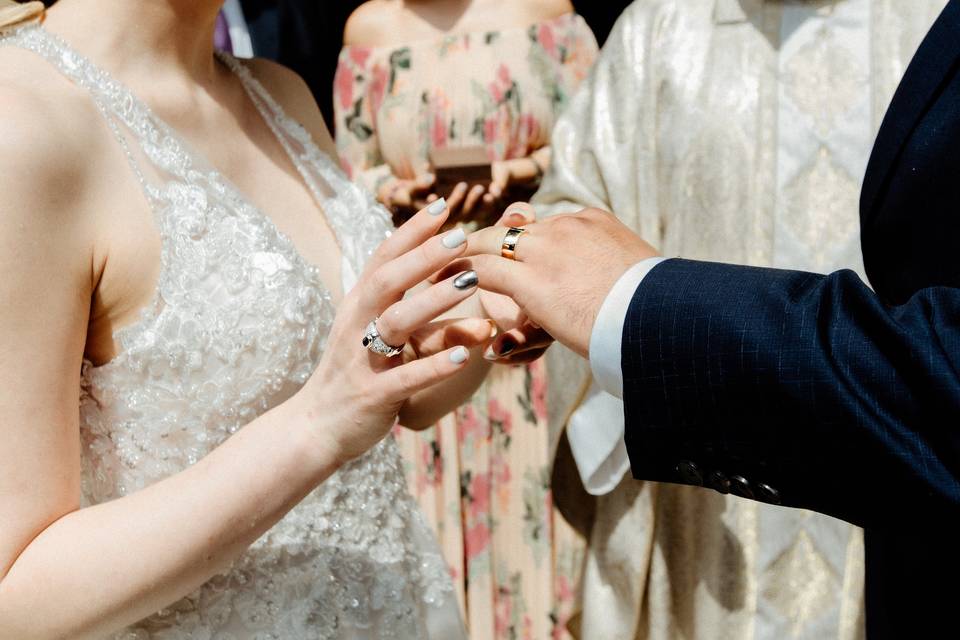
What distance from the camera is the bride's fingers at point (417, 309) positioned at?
32.6 inches

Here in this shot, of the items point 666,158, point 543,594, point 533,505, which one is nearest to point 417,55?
point 666,158

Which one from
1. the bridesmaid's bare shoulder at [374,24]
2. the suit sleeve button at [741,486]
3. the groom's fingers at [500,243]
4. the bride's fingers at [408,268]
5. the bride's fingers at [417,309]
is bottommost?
the suit sleeve button at [741,486]

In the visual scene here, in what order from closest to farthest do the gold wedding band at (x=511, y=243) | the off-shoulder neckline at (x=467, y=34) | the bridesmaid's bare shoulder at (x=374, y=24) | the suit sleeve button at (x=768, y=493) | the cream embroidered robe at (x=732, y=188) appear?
the suit sleeve button at (x=768, y=493), the gold wedding band at (x=511, y=243), the cream embroidered robe at (x=732, y=188), the off-shoulder neckline at (x=467, y=34), the bridesmaid's bare shoulder at (x=374, y=24)

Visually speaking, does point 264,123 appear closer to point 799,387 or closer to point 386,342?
point 386,342

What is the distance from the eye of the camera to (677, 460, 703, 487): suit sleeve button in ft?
3.03

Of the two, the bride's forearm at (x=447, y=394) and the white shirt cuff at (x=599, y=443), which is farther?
the white shirt cuff at (x=599, y=443)

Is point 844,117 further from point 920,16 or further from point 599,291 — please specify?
point 599,291

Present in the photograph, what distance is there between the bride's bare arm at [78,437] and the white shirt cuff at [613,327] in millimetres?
170

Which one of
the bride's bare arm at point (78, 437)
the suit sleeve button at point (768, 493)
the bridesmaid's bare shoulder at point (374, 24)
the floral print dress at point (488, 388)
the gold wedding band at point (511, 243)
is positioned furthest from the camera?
the bridesmaid's bare shoulder at point (374, 24)

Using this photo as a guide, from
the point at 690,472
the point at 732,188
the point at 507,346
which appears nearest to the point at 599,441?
the point at 732,188

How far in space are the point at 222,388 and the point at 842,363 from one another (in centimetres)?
57

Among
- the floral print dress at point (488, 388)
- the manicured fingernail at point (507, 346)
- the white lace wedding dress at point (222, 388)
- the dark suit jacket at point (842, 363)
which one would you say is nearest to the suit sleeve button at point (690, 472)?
the dark suit jacket at point (842, 363)

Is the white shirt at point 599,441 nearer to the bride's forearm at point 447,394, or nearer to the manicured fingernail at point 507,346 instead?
the bride's forearm at point 447,394

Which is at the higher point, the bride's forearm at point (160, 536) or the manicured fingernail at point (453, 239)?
the manicured fingernail at point (453, 239)
